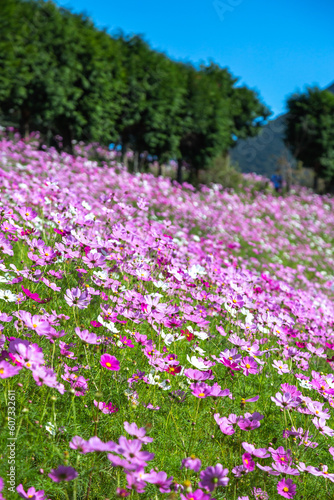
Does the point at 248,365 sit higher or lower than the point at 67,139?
lower

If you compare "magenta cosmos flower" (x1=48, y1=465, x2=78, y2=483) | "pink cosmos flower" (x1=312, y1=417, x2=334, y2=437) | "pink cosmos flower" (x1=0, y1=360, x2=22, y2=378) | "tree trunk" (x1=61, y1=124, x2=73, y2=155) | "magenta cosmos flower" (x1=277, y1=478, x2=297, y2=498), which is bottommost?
"magenta cosmos flower" (x1=277, y1=478, x2=297, y2=498)

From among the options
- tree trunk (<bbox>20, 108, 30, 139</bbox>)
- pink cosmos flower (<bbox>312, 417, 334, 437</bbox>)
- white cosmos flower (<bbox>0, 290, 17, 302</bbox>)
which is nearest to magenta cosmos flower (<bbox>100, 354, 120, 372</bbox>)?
white cosmos flower (<bbox>0, 290, 17, 302</bbox>)

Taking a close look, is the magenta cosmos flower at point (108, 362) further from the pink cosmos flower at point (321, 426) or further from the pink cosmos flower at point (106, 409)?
the pink cosmos flower at point (321, 426)

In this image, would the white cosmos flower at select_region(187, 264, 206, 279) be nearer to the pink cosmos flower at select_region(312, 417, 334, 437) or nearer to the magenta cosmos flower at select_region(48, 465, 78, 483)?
the pink cosmos flower at select_region(312, 417, 334, 437)

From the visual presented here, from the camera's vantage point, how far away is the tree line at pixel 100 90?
36.8 ft

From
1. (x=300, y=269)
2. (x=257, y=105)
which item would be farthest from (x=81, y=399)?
(x=257, y=105)

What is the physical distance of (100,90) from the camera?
12.4 m

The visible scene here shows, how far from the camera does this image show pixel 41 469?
1445 mm

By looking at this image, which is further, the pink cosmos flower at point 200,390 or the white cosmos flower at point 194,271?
the white cosmos flower at point 194,271

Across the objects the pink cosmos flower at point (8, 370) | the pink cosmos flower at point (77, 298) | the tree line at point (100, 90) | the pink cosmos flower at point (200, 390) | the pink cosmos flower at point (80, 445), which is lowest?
the pink cosmos flower at point (80, 445)

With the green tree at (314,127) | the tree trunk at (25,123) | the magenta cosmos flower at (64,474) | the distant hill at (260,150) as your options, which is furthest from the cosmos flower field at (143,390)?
the distant hill at (260,150)

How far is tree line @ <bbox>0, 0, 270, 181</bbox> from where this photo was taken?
1122 centimetres

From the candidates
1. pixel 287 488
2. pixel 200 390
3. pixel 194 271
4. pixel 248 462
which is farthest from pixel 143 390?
pixel 194 271

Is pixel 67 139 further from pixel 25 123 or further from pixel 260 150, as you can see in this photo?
pixel 260 150
